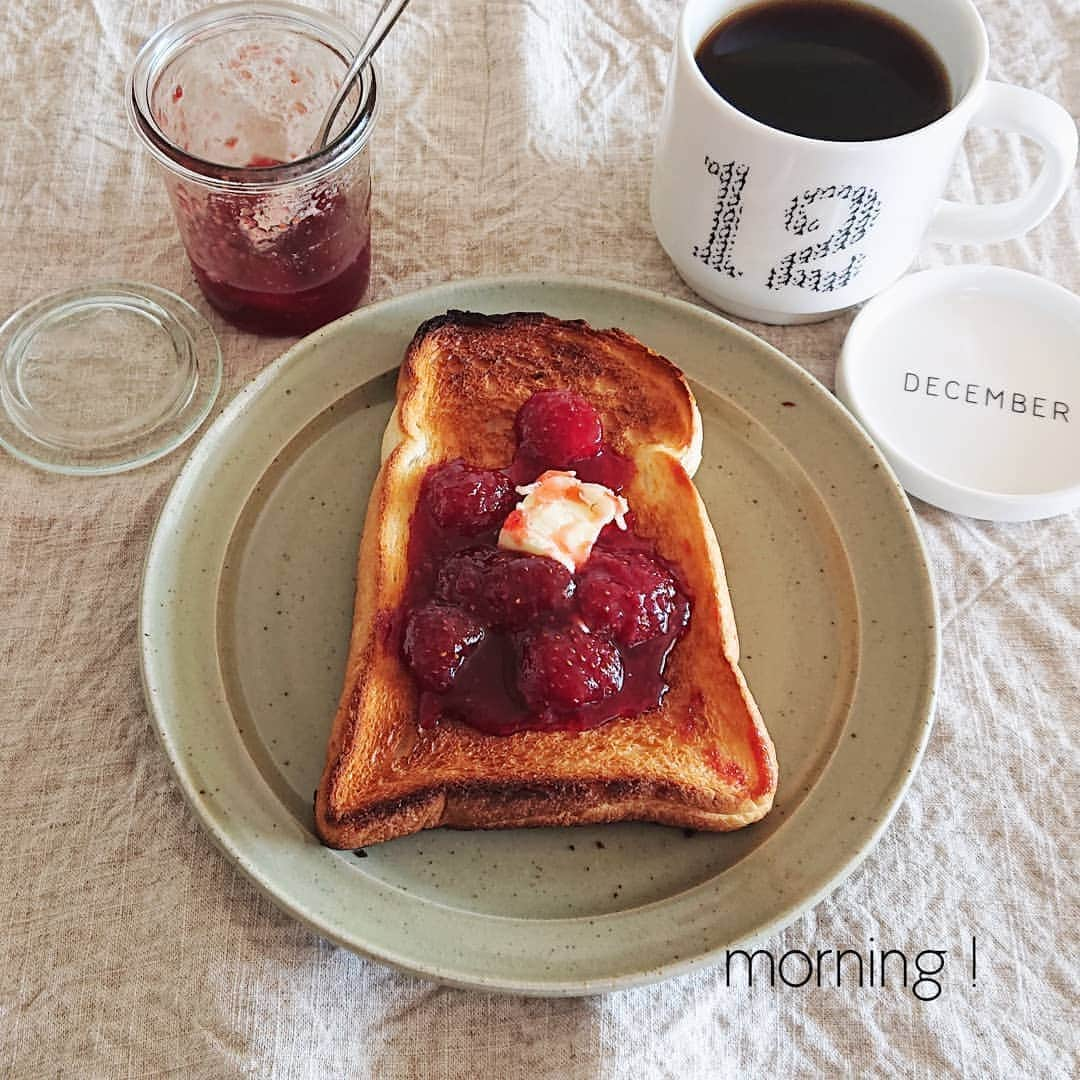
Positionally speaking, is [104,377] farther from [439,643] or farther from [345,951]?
[345,951]

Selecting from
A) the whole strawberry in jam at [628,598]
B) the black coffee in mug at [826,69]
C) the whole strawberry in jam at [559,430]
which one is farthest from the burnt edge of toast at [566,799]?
the black coffee in mug at [826,69]

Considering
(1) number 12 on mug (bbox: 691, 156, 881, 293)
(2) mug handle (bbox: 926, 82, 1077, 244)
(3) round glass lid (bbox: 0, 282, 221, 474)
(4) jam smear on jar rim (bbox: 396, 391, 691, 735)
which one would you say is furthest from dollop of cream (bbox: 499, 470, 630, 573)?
(2) mug handle (bbox: 926, 82, 1077, 244)

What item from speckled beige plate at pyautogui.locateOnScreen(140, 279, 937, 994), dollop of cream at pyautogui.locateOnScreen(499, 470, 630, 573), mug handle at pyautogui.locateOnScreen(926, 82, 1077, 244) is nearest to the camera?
speckled beige plate at pyautogui.locateOnScreen(140, 279, 937, 994)

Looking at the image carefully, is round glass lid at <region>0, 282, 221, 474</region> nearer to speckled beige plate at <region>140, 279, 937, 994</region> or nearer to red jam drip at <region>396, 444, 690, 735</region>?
speckled beige plate at <region>140, 279, 937, 994</region>

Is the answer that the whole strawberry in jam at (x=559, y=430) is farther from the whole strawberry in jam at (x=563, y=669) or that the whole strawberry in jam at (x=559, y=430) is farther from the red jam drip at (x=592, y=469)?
the whole strawberry in jam at (x=563, y=669)

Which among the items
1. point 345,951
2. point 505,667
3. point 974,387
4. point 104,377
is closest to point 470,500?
point 505,667

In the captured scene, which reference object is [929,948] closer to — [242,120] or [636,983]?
[636,983]
